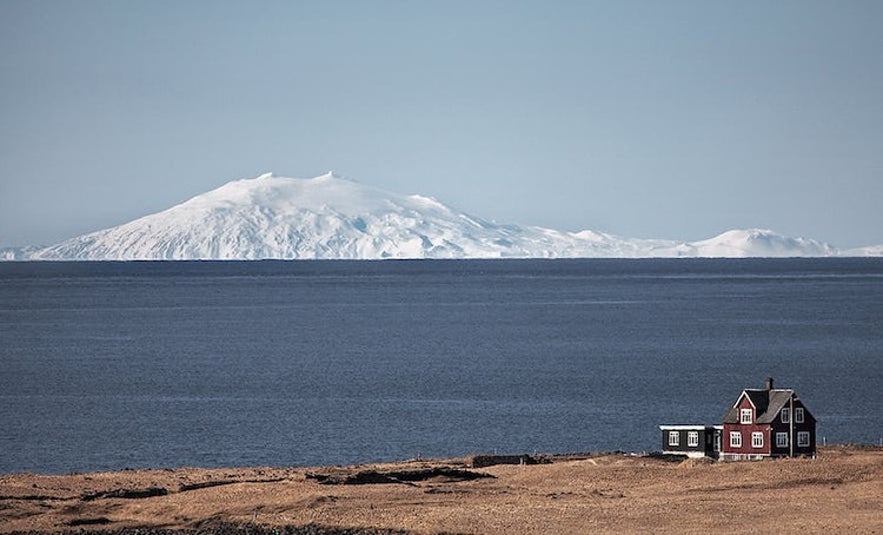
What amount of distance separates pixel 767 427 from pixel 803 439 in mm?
2094

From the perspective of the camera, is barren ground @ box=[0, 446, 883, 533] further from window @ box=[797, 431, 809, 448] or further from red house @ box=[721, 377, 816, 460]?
red house @ box=[721, 377, 816, 460]

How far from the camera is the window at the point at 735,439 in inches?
2680

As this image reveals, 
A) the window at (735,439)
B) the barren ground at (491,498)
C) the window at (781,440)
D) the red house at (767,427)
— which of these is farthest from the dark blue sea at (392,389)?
the barren ground at (491,498)

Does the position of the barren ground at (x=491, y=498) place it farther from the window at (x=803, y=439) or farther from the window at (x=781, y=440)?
the window at (x=781, y=440)

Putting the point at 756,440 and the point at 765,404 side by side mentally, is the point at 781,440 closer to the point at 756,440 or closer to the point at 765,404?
the point at 756,440

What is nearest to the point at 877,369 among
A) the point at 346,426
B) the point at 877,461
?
the point at 346,426

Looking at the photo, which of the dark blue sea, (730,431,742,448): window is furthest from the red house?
the dark blue sea

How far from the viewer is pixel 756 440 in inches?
2657

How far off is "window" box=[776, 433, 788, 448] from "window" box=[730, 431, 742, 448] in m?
1.67

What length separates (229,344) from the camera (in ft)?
536

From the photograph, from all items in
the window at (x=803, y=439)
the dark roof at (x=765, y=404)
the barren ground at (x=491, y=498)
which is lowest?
the barren ground at (x=491, y=498)

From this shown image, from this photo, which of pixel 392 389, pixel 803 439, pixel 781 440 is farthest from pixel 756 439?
pixel 392 389

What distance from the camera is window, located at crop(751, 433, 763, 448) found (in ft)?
221

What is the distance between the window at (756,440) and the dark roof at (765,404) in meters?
0.60
